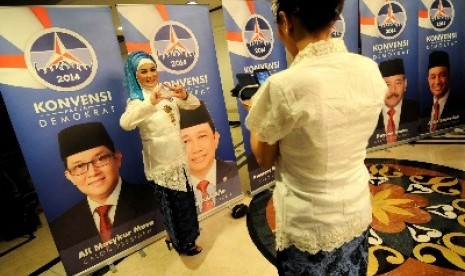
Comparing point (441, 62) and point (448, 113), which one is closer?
point (441, 62)

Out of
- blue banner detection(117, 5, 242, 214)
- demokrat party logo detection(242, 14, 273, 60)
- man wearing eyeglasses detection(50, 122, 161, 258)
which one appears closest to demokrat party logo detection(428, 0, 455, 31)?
demokrat party logo detection(242, 14, 273, 60)

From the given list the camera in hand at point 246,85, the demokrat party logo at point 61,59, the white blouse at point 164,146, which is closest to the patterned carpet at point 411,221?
the white blouse at point 164,146

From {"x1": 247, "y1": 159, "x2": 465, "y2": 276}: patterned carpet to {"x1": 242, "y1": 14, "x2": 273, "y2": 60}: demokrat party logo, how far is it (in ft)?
4.87

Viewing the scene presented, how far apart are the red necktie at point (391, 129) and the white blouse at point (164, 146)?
2.94m

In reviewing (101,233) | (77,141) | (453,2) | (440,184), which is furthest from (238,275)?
(453,2)

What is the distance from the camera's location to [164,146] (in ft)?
6.98

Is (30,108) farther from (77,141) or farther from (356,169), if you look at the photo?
(356,169)

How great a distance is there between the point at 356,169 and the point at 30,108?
6.73 feet

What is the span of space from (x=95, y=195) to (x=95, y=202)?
5 cm

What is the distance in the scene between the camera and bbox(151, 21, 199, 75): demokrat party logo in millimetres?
2523

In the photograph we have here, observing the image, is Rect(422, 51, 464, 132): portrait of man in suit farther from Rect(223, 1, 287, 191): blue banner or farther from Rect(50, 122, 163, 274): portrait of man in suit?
Rect(50, 122, 163, 274): portrait of man in suit

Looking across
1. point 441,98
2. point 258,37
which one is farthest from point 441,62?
point 258,37

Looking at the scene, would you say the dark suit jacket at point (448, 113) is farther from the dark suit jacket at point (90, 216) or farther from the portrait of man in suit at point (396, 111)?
the dark suit jacket at point (90, 216)

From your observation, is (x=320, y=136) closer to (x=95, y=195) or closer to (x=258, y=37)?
(x=95, y=195)
